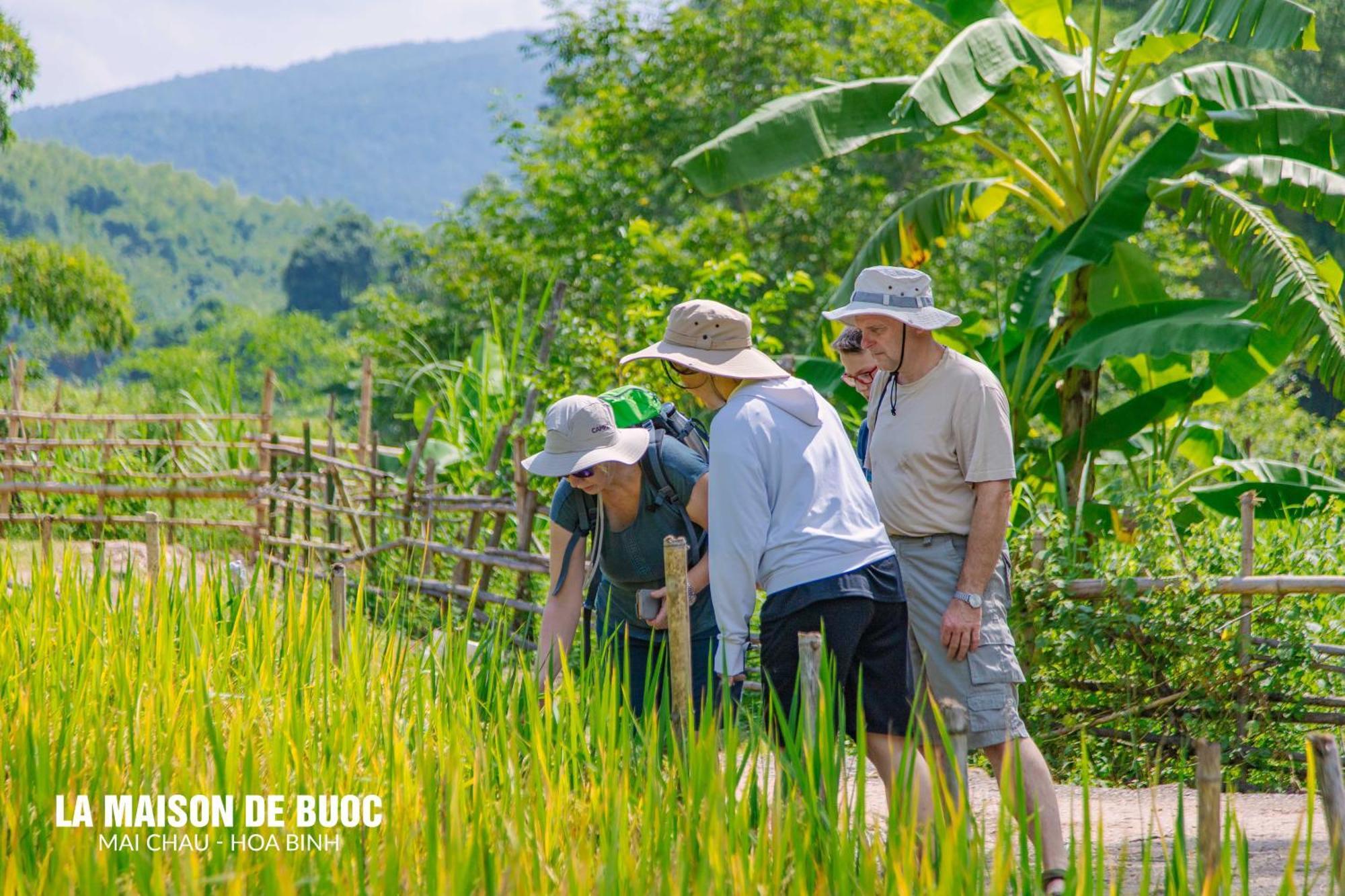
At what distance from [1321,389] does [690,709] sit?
733 inches

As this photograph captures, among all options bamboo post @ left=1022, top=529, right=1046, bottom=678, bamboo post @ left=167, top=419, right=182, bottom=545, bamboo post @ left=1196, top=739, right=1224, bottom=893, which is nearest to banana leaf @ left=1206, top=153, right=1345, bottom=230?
bamboo post @ left=1022, top=529, right=1046, bottom=678

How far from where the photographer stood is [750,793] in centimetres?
214

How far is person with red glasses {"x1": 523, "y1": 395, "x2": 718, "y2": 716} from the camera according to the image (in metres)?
2.79

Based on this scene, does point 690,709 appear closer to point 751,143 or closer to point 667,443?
point 667,443

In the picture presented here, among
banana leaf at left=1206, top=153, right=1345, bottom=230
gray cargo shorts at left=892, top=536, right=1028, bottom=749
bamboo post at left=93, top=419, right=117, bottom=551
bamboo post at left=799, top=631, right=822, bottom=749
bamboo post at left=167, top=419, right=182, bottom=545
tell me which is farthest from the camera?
bamboo post at left=167, top=419, right=182, bottom=545

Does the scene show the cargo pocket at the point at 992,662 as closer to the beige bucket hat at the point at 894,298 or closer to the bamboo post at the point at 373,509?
the beige bucket hat at the point at 894,298

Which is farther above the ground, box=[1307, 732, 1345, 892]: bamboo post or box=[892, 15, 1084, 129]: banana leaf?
box=[892, 15, 1084, 129]: banana leaf

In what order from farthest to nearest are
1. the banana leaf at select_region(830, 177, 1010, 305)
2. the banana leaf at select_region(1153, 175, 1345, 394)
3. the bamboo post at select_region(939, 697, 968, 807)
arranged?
the banana leaf at select_region(830, 177, 1010, 305)
the banana leaf at select_region(1153, 175, 1345, 394)
the bamboo post at select_region(939, 697, 968, 807)

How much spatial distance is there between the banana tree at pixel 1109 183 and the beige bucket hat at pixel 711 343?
2532 millimetres

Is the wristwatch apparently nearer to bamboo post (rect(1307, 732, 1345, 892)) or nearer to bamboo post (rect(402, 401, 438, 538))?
bamboo post (rect(1307, 732, 1345, 892))

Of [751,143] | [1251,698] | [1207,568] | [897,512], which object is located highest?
[751,143]

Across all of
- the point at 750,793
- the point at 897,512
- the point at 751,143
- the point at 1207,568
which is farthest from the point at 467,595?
the point at 750,793

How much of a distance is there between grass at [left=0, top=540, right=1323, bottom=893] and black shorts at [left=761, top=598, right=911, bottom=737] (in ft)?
0.61

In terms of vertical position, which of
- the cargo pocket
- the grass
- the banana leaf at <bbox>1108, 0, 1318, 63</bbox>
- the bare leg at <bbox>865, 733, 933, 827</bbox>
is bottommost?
the bare leg at <bbox>865, 733, 933, 827</bbox>
